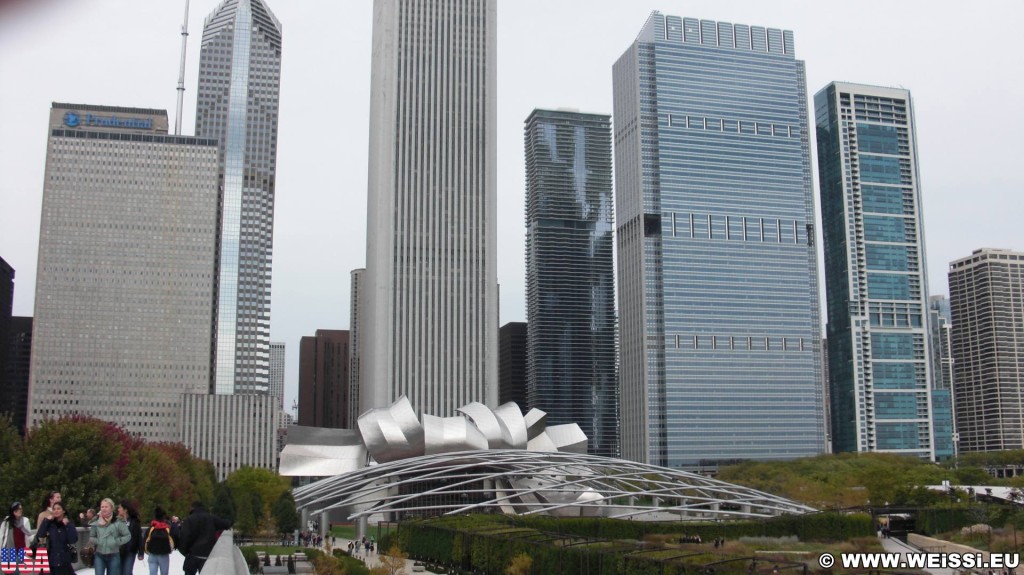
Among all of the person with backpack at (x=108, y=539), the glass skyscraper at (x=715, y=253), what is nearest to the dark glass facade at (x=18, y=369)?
the glass skyscraper at (x=715, y=253)

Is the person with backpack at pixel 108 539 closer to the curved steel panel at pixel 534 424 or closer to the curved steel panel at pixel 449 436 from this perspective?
the curved steel panel at pixel 449 436

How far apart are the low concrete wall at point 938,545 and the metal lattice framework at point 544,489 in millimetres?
6653

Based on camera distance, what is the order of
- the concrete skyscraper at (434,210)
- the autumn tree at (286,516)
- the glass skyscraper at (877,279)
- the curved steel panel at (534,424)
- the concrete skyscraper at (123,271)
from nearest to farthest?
1. the autumn tree at (286,516)
2. the curved steel panel at (534,424)
3. the concrete skyscraper at (434,210)
4. the concrete skyscraper at (123,271)
5. the glass skyscraper at (877,279)

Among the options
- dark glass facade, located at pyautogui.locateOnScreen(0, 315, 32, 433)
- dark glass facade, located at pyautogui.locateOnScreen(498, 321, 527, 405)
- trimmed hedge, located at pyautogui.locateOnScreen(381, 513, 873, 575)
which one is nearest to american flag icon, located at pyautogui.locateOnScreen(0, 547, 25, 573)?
trimmed hedge, located at pyautogui.locateOnScreen(381, 513, 873, 575)

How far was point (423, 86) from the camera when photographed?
4053 inches

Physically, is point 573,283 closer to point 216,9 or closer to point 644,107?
point 644,107

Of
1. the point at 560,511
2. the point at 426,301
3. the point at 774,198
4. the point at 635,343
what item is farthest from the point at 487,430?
the point at 774,198

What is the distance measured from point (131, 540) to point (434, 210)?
295 feet

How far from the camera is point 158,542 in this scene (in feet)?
43.3

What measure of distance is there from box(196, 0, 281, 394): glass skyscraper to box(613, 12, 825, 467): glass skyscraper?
2016 inches

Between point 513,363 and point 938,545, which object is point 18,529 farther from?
point 513,363

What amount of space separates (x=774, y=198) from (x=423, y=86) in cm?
6147

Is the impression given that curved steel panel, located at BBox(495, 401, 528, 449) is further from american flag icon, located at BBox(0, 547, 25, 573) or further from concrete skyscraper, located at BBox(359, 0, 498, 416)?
american flag icon, located at BBox(0, 547, 25, 573)

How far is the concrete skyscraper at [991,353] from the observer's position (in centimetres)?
17112
